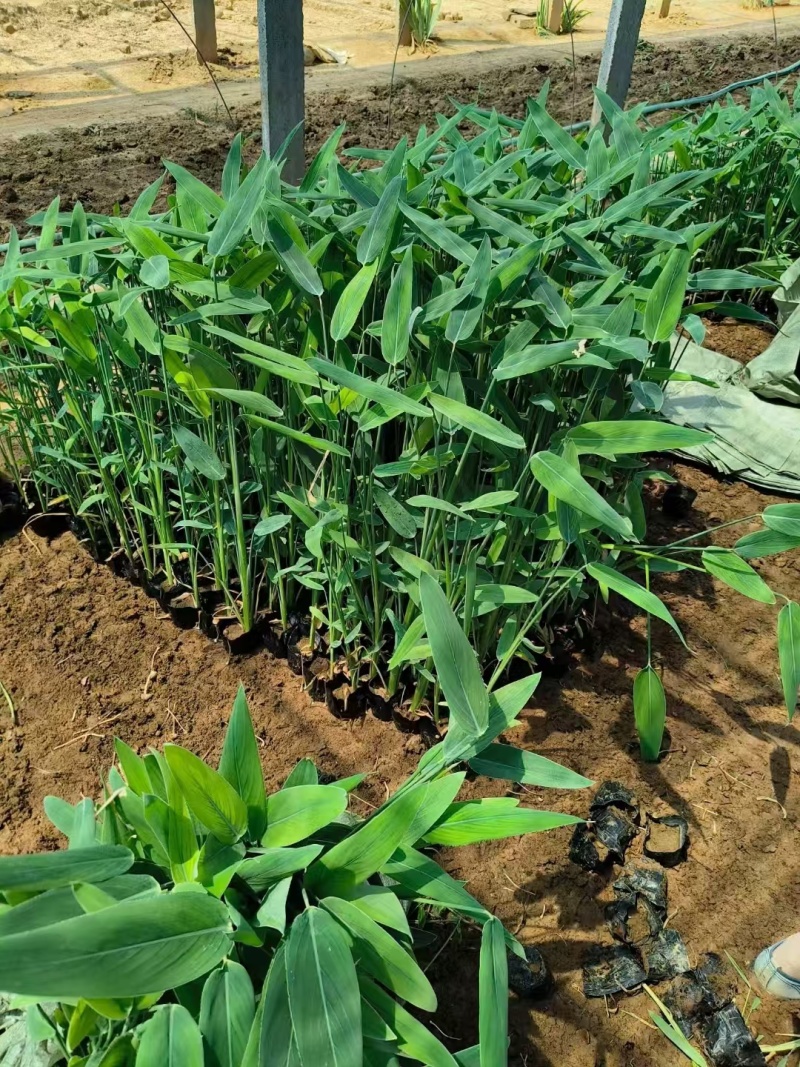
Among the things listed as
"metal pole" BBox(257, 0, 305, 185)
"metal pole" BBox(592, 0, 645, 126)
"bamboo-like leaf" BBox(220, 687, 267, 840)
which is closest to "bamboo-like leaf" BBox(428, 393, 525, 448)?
"bamboo-like leaf" BBox(220, 687, 267, 840)

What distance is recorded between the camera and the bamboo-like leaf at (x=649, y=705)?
1.13 meters

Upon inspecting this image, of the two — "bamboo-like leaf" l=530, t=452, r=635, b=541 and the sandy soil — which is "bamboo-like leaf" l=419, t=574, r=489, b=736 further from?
the sandy soil

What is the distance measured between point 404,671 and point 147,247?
0.82 m

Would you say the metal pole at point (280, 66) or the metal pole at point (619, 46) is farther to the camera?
the metal pole at point (619, 46)

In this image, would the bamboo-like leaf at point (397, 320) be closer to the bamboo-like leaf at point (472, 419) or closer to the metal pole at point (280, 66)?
the bamboo-like leaf at point (472, 419)

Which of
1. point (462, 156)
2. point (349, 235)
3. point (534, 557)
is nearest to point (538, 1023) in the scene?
point (534, 557)

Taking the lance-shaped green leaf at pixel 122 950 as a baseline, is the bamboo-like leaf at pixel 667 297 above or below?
above

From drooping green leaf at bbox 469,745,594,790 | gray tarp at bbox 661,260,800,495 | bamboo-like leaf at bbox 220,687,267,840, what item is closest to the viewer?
bamboo-like leaf at bbox 220,687,267,840

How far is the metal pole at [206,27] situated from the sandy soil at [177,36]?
0.43ft

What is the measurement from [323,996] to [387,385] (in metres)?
0.75

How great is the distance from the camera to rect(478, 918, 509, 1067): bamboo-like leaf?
673 mm

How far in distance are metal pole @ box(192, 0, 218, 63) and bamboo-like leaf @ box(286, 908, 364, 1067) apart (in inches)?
232

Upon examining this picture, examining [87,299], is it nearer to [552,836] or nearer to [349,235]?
Answer: [349,235]

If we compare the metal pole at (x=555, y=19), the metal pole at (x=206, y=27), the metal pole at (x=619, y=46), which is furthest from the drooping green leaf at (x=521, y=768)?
the metal pole at (x=555, y=19)
